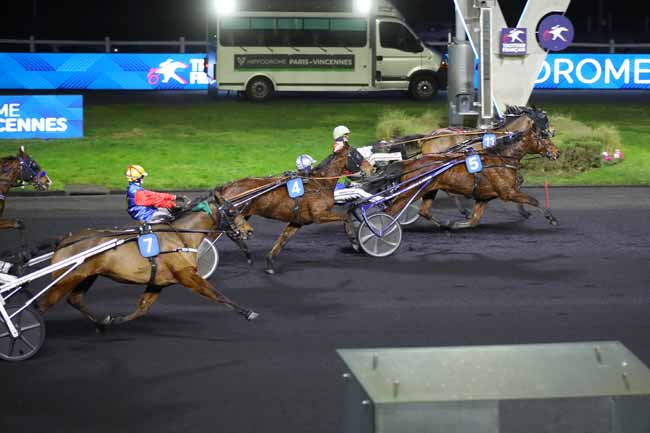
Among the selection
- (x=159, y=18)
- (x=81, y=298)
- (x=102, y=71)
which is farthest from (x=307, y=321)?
(x=159, y=18)

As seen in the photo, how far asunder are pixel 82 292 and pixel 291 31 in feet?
70.4

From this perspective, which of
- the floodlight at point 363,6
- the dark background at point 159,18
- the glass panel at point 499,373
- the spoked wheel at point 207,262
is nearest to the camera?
the glass panel at point 499,373

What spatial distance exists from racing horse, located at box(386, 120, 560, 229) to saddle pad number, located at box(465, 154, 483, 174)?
115 millimetres

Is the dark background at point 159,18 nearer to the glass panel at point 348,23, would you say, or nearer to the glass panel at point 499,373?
the glass panel at point 348,23

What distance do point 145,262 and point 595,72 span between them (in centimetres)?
2508

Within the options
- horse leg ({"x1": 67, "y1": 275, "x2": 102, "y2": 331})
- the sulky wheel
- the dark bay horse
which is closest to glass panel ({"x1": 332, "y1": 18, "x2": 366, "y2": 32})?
the dark bay horse

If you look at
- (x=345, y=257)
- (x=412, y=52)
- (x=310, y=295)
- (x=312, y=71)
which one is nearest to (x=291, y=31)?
(x=312, y=71)

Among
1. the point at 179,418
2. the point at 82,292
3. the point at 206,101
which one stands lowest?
the point at 179,418


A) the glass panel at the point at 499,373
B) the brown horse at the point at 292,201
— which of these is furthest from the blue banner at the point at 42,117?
the glass panel at the point at 499,373

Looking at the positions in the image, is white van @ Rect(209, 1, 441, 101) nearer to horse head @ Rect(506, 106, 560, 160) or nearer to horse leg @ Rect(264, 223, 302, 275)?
horse head @ Rect(506, 106, 560, 160)

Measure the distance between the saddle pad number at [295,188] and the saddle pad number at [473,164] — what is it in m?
3.05

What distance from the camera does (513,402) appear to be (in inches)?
165

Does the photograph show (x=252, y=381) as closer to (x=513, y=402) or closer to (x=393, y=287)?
(x=393, y=287)

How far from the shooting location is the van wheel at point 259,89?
103 feet
